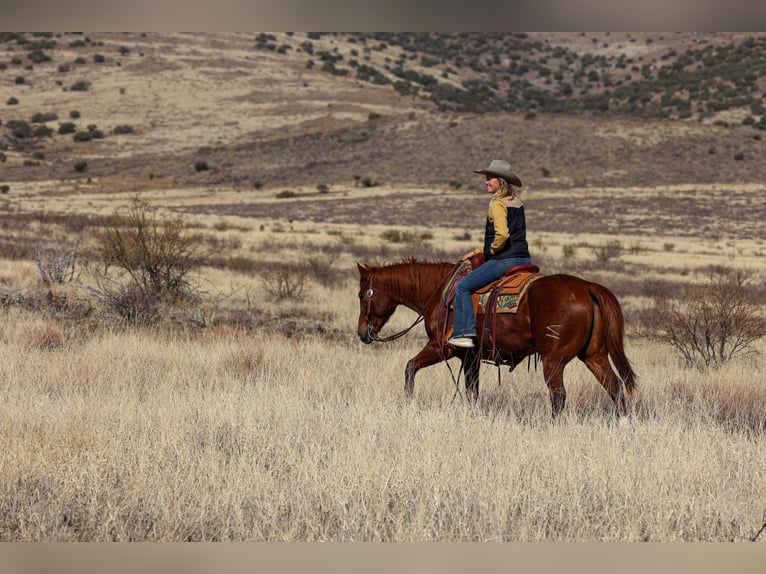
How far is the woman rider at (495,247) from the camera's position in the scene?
6887mm

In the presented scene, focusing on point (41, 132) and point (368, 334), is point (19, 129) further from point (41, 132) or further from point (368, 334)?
point (368, 334)

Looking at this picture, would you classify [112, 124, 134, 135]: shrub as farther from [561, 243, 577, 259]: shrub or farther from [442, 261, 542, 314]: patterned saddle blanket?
[442, 261, 542, 314]: patterned saddle blanket

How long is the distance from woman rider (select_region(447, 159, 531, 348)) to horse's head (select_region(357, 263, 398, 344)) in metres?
1.19

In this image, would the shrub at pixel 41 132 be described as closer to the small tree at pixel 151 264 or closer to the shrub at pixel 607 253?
the shrub at pixel 607 253

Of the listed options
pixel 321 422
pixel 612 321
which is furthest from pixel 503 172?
pixel 321 422

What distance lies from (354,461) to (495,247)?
8.61 feet

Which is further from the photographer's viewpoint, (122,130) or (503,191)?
(122,130)

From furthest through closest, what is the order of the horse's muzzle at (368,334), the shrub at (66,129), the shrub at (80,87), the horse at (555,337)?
the shrub at (80,87), the shrub at (66,129), the horse's muzzle at (368,334), the horse at (555,337)

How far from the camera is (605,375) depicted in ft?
22.6

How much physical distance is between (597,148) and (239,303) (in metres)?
62.0

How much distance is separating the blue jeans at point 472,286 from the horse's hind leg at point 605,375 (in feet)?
3.68

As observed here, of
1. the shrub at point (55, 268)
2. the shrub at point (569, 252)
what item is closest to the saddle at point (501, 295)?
the shrub at point (55, 268)

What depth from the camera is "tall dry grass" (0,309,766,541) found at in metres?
4.55

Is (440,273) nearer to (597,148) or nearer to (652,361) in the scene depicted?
(652,361)
